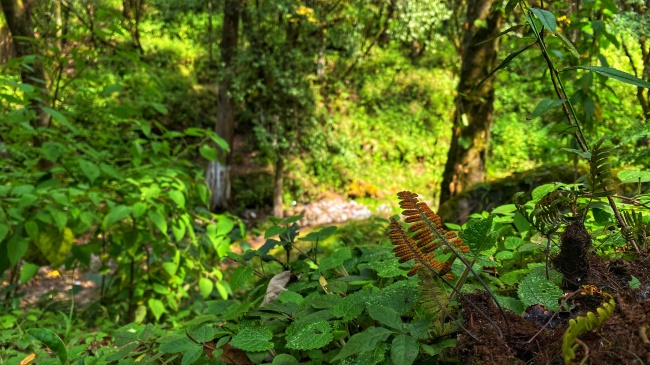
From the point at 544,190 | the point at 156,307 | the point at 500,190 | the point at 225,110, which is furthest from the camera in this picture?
the point at 225,110

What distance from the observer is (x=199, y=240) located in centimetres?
279

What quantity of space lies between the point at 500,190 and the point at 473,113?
1.08 m

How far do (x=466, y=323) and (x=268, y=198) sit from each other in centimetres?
860

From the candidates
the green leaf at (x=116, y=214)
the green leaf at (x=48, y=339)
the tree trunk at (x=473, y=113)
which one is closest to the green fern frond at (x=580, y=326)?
the green leaf at (x=48, y=339)

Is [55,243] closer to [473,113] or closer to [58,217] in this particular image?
[58,217]

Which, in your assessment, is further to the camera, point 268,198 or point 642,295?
point 268,198

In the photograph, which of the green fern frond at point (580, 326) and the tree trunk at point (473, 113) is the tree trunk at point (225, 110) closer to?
the tree trunk at point (473, 113)

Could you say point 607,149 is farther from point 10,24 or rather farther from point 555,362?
point 10,24

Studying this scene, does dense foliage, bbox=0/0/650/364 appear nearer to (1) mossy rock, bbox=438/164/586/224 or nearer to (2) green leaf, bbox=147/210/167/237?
(2) green leaf, bbox=147/210/167/237

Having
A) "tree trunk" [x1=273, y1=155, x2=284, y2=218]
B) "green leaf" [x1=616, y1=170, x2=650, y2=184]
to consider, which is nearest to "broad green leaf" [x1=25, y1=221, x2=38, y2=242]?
"green leaf" [x1=616, y1=170, x2=650, y2=184]

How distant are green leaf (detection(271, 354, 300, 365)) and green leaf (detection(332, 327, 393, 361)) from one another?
120mm

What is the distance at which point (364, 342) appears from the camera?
696mm

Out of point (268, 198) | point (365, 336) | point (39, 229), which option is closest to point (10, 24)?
point (39, 229)

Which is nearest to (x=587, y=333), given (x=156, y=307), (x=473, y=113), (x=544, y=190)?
(x=544, y=190)
